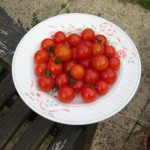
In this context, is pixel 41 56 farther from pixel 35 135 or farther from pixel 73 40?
pixel 35 135

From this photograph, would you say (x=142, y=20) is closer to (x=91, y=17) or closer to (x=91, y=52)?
(x=91, y=17)

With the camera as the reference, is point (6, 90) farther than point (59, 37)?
Yes

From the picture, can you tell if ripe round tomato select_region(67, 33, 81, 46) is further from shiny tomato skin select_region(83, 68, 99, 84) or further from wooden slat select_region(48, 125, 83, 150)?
wooden slat select_region(48, 125, 83, 150)

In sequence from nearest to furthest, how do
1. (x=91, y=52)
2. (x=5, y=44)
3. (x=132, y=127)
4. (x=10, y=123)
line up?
(x=91, y=52), (x=10, y=123), (x=5, y=44), (x=132, y=127)

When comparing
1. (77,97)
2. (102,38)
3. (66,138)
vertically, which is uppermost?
(102,38)

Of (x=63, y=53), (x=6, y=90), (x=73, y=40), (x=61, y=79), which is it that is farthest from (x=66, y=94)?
(x=6, y=90)

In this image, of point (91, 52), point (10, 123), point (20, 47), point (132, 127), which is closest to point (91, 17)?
point (91, 52)

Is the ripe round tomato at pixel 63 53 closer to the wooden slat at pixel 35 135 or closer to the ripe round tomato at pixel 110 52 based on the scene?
the ripe round tomato at pixel 110 52
